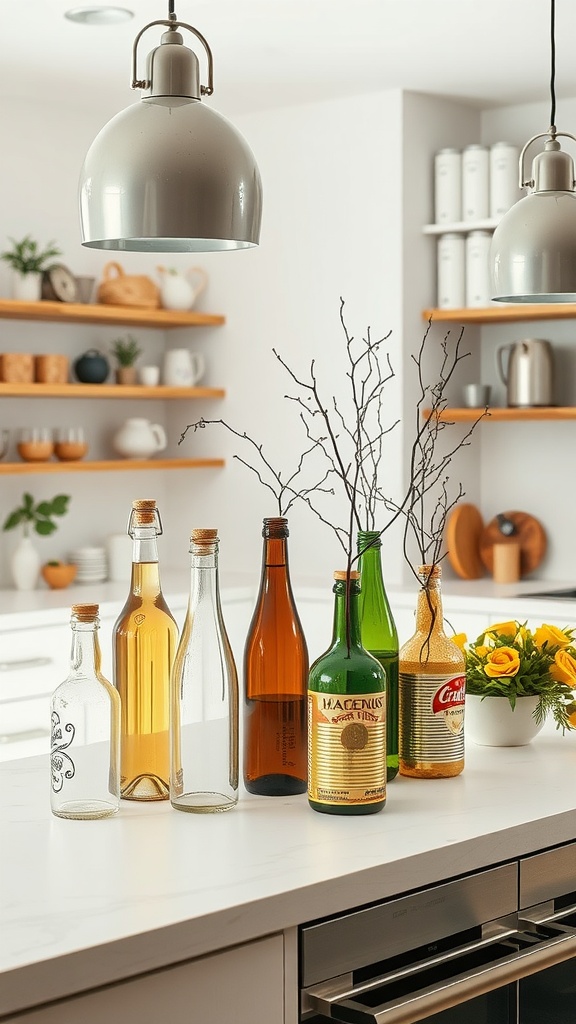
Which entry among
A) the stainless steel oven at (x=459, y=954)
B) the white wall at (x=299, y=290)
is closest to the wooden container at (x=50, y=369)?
the white wall at (x=299, y=290)

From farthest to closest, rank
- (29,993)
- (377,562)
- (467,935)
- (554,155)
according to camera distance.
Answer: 1. (554,155)
2. (377,562)
3. (467,935)
4. (29,993)

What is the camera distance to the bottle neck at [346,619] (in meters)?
1.54

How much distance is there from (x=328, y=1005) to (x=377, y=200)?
353cm

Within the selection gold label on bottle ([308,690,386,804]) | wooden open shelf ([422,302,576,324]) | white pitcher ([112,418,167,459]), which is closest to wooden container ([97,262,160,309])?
white pitcher ([112,418,167,459])

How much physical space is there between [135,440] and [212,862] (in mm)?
3487

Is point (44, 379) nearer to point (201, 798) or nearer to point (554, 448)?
point (554, 448)

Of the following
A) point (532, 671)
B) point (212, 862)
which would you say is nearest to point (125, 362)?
point (532, 671)

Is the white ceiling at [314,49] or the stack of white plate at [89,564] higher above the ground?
the white ceiling at [314,49]

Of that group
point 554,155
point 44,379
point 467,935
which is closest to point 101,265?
point 44,379

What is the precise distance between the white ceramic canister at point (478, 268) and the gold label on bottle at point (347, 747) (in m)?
3.07

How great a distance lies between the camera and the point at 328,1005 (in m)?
1.33

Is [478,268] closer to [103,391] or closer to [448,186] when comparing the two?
[448,186]

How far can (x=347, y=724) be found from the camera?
1.52 metres

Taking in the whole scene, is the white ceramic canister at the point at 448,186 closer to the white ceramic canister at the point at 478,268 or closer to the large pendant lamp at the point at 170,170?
the white ceramic canister at the point at 478,268
